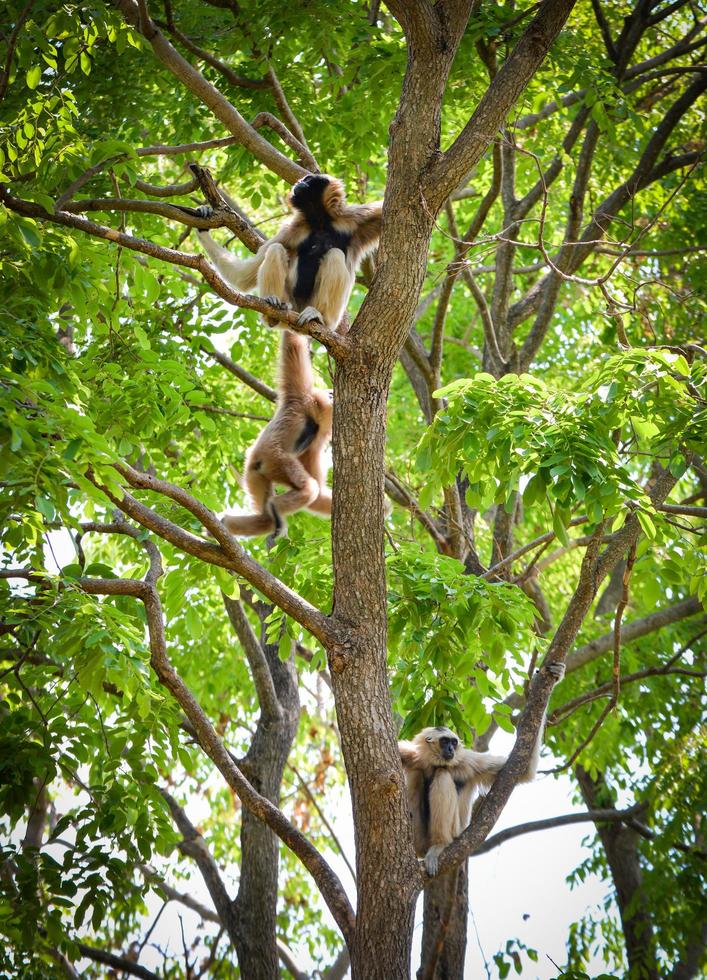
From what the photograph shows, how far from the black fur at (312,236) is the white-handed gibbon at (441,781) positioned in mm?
3827

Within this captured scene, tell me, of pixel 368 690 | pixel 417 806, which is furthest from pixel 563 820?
pixel 368 690

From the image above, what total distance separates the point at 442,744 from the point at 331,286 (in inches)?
155

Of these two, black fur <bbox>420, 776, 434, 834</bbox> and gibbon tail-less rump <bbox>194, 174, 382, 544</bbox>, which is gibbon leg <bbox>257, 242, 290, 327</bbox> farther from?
black fur <bbox>420, 776, 434, 834</bbox>

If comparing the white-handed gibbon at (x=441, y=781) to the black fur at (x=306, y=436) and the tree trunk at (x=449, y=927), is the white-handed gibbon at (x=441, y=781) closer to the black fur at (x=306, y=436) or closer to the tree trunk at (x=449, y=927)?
the tree trunk at (x=449, y=927)

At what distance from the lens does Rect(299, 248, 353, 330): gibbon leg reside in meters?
6.53

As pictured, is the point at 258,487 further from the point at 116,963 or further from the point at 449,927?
the point at 449,927

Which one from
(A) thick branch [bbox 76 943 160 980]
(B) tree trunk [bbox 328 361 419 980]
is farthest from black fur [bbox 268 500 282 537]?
(A) thick branch [bbox 76 943 160 980]

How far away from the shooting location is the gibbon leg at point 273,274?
6527 millimetres

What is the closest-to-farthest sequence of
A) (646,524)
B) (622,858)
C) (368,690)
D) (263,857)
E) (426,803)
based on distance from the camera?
(646,524) → (368,690) → (426,803) → (263,857) → (622,858)

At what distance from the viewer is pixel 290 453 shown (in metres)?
7.09

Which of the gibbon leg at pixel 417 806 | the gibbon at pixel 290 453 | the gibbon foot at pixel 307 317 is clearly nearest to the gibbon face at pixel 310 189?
the gibbon foot at pixel 307 317

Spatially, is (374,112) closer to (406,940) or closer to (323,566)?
(323,566)

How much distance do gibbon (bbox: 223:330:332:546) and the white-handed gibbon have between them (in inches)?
89.8

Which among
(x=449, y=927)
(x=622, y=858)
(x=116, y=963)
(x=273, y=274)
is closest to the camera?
(x=273, y=274)
